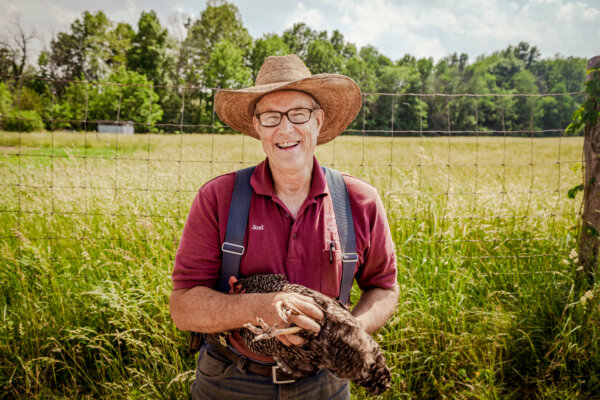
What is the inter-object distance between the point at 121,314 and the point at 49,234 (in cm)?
Answer: 193

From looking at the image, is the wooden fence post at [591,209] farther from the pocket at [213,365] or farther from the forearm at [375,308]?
the pocket at [213,365]

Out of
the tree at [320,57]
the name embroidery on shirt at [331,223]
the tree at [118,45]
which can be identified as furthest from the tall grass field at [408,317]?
the tree at [320,57]

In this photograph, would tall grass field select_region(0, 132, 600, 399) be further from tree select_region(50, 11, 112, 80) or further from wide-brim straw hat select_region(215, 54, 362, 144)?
tree select_region(50, 11, 112, 80)

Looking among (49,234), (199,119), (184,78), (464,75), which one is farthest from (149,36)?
(464,75)

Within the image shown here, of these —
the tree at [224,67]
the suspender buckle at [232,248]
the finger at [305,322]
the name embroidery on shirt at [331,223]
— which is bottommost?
the finger at [305,322]

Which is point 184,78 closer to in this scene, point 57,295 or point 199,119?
point 199,119

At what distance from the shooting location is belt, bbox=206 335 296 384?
73.4 inches

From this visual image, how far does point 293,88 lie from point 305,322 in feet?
4.18

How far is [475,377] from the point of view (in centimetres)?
284

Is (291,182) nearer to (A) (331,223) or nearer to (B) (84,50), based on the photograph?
(A) (331,223)

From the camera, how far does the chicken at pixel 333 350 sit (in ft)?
5.29

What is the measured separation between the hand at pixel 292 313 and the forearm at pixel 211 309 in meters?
0.04

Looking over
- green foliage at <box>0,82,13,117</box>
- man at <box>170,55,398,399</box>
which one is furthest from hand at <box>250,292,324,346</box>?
green foliage at <box>0,82,13,117</box>

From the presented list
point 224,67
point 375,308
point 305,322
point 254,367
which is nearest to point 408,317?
point 375,308
